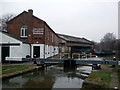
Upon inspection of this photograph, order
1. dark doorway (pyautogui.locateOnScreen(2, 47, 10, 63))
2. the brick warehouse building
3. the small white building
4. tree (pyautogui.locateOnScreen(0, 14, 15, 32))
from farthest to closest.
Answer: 1. tree (pyautogui.locateOnScreen(0, 14, 15, 32))
2. the brick warehouse building
3. dark doorway (pyautogui.locateOnScreen(2, 47, 10, 63))
4. the small white building

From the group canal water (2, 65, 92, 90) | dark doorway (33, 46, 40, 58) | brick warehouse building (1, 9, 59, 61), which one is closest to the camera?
canal water (2, 65, 92, 90)

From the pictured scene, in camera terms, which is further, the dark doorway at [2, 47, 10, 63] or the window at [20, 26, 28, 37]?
the window at [20, 26, 28, 37]

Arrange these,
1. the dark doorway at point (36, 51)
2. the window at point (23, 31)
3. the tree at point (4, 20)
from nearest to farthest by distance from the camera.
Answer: the dark doorway at point (36, 51) < the window at point (23, 31) < the tree at point (4, 20)

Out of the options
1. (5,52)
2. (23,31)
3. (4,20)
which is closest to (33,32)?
(23,31)

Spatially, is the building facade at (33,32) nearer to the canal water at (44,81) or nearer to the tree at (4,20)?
the canal water at (44,81)

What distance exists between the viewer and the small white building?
20875 mm

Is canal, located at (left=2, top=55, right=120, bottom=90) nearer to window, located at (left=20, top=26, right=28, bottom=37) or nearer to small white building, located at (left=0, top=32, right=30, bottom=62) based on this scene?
small white building, located at (left=0, top=32, right=30, bottom=62)

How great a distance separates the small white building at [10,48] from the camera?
68.5 ft

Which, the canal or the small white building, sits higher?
the small white building

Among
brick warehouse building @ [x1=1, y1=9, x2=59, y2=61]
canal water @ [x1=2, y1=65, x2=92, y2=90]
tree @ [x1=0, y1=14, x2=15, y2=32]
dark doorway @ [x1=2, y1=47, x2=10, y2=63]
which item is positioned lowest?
canal water @ [x1=2, y1=65, x2=92, y2=90]

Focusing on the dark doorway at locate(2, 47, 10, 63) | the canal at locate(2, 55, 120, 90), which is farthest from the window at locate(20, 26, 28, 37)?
the canal at locate(2, 55, 120, 90)

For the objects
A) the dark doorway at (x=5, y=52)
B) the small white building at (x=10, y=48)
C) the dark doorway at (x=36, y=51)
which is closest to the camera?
the small white building at (x=10, y=48)

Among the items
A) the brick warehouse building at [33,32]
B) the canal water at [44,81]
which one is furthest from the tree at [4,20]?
the canal water at [44,81]

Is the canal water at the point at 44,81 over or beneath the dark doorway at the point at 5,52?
beneath
